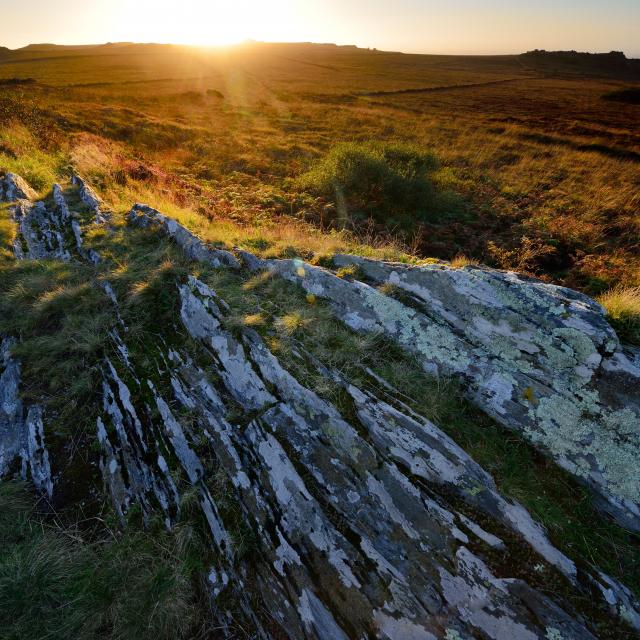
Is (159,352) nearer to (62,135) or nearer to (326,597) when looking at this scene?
(326,597)

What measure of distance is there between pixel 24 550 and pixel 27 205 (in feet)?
36.2

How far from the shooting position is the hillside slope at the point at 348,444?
3.22 m

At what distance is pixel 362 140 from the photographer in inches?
1215

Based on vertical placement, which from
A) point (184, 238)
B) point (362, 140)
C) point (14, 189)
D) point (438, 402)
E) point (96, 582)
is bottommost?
point (96, 582)

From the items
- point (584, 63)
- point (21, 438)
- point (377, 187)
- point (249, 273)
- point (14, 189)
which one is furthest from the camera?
point (584, 63)

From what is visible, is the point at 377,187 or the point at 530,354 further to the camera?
the point at 377,187

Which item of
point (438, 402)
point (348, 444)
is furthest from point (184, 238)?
point (438, 402)

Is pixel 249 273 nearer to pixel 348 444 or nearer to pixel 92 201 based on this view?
pixel 348 444

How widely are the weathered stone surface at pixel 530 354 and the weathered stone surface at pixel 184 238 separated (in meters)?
2.23

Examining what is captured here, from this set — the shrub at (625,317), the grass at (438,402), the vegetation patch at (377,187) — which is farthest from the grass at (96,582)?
the vegetation patch at (377,187)

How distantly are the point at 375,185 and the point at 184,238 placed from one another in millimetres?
12611

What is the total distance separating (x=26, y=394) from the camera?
530 centimetres

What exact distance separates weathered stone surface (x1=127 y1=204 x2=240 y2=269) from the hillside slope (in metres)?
0.89

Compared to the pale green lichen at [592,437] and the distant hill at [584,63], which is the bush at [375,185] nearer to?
the pale green lichen at [592,437]
